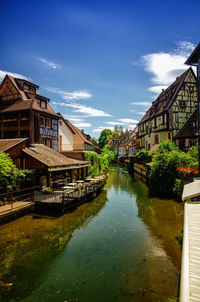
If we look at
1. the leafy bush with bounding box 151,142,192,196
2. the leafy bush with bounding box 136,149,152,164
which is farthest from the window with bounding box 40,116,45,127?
the leafy bush with bounding box 136,149,152,164

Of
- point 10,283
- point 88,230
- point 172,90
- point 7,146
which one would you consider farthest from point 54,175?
point 172,90

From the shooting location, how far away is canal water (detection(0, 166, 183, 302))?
19.6 feet

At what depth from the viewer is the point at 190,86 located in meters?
31.8

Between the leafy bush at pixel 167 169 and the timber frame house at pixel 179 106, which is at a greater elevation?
the timber frame house at pixel 179 106

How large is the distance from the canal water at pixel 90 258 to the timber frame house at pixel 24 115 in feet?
40.1

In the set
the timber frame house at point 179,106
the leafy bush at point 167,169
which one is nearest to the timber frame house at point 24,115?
the leafy bush at point 167,169

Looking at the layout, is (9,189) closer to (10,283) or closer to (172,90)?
(10,283)

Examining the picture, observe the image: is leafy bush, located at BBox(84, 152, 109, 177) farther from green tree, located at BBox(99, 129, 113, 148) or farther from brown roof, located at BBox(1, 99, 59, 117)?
green tree, located at BBox(99, 129, 113, 148)

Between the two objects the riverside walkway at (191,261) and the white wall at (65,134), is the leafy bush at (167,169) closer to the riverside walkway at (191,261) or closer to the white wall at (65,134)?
the riverside walkway at (191,261)

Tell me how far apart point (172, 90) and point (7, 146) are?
30839mm

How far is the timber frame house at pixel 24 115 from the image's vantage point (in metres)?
21.4

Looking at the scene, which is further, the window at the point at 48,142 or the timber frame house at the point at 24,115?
the window at the point at 48,142

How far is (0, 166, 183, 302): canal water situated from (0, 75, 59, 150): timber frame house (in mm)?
12220

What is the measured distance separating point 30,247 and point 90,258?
294cm
